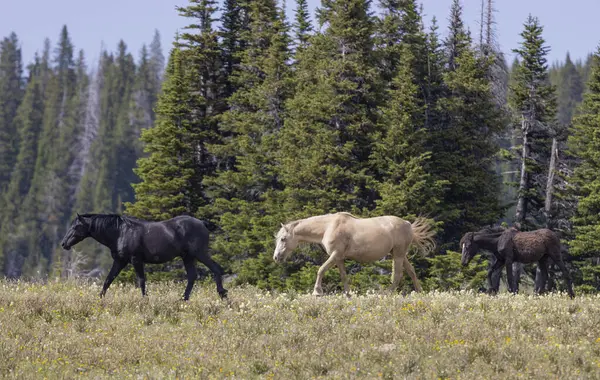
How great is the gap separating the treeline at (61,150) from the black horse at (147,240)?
101968mm

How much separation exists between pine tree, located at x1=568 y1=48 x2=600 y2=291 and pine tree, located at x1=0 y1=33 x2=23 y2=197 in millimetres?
128585

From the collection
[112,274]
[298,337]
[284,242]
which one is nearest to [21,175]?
[284,242]

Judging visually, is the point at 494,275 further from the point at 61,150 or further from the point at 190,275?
the point at 61,150

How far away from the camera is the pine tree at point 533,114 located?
132 ft

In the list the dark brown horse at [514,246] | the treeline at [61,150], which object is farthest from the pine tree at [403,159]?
the treeline at [61,150]

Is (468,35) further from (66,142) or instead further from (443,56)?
(66,142)

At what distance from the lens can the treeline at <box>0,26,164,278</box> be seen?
137m

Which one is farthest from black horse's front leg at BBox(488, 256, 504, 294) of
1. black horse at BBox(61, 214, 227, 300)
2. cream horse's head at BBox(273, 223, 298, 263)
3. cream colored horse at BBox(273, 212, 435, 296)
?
black horse at BBox(61, 214, 227, 300)

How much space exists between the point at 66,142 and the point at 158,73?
48515mm

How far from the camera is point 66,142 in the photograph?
511ft

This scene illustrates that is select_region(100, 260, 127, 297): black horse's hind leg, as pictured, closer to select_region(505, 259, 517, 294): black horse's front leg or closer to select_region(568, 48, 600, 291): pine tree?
select_region(505, 259, 517, 294): black horse's front leg

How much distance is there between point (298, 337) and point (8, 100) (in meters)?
171

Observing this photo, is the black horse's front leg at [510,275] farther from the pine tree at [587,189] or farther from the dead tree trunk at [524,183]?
the dead tree trunk at [524,183]

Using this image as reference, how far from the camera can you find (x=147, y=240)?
16703mm
